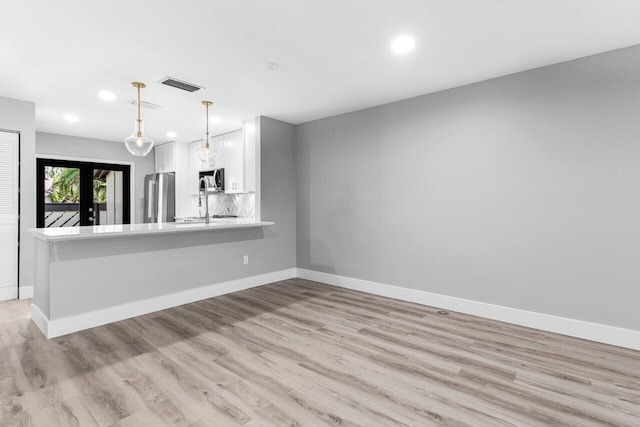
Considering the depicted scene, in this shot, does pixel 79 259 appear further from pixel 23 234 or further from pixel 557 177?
pixel 557 177

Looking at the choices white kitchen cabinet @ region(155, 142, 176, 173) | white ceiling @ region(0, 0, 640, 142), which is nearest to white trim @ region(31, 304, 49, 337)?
white ceiling @ region(0, 0, 640, 142)

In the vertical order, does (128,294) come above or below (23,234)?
below

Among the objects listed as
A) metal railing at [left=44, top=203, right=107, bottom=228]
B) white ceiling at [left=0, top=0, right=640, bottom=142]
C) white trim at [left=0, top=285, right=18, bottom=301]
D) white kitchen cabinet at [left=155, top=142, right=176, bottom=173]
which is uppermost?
white ceiling at [left=0, top=0, right=640, bottom=142]

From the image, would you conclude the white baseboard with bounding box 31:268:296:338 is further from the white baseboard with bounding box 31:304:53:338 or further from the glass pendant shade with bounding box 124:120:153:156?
the glass pendant shade with bounding box 124:120:153:156

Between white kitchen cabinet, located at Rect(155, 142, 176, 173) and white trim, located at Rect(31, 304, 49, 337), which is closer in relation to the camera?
white trim, located at Rect(31, 304, 49, 337)

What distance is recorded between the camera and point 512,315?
129 inches

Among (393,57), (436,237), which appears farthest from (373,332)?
(393,57)

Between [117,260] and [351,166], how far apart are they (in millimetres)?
3004

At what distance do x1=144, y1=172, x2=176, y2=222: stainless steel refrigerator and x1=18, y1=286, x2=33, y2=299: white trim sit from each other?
96.0 inches

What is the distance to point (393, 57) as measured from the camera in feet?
9.63

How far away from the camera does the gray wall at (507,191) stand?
278 cm

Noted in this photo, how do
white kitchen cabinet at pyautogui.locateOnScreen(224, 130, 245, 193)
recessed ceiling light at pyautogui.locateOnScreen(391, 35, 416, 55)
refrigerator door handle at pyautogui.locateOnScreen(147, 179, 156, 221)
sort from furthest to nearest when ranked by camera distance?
1. refrigerator door handle at pyautogui.locateOnScreen(147, 179, 156, 221)
2. white kitchen cabinet at pyautogui.locateOnScreen(224, 130, 245, 193)
3. recessed ceiling light at pyautogui.locateOnScreen(391, 35, 416, 55)

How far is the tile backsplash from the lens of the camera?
221 inches

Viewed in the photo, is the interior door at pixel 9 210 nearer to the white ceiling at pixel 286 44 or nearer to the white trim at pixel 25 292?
the white trim at pixel 25 292
